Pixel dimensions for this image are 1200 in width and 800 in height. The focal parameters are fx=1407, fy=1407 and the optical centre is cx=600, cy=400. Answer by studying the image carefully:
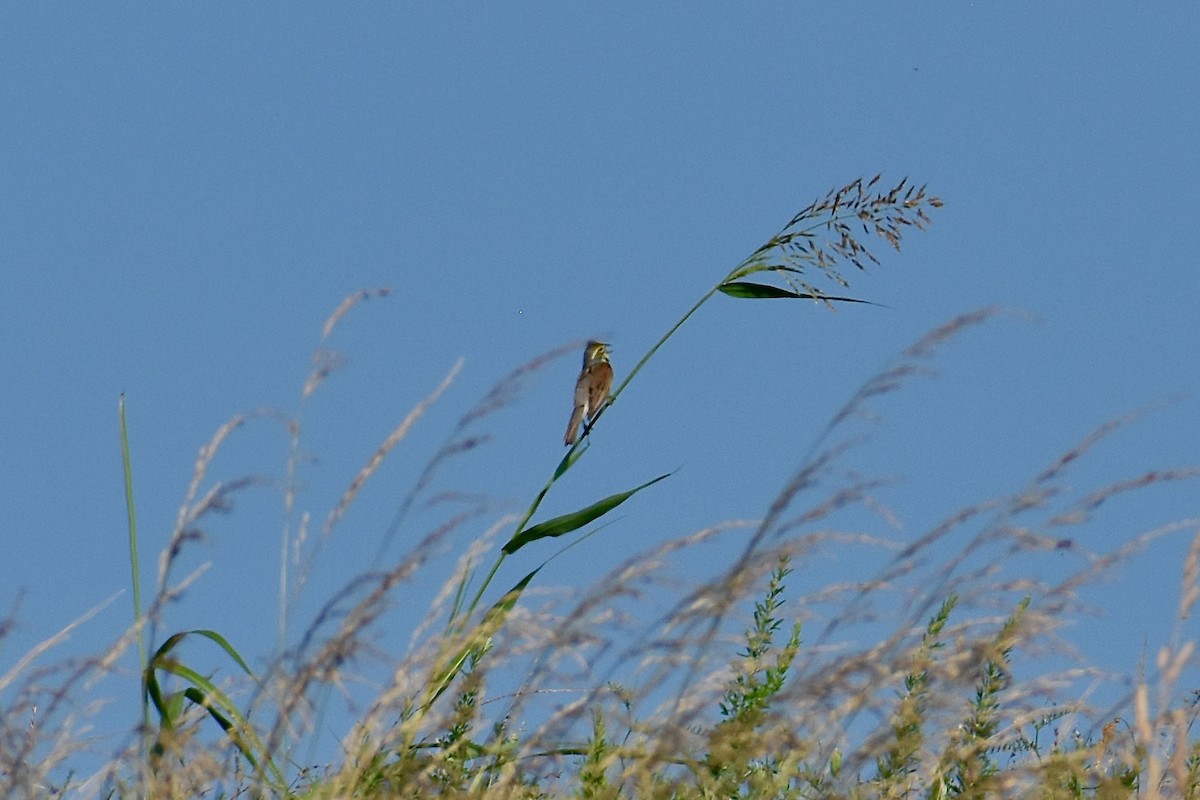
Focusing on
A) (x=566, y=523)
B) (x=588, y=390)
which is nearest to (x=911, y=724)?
(x=566, y=523)

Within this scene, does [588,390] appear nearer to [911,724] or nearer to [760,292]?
[760,292]

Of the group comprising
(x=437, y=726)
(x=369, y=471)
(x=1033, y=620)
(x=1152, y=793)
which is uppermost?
(x=369, y=471)

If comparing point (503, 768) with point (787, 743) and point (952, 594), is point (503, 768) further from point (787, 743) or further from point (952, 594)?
point (952, 594)

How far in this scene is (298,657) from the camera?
2998 millimetres

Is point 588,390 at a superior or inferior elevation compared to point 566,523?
superior

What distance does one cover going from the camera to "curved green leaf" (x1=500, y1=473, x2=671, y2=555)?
389 centimetres

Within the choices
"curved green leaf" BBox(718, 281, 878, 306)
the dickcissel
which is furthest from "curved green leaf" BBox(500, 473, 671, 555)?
the dickcissel

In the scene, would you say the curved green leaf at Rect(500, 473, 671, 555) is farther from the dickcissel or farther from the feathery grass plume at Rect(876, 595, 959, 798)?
the dickcissel

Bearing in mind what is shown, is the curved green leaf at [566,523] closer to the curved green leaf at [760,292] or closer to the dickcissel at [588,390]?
the curved green leaf at [760,292]

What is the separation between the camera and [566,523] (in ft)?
12.8

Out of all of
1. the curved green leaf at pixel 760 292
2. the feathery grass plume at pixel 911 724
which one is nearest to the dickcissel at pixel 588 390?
the curved green leaf at pixel 760 292

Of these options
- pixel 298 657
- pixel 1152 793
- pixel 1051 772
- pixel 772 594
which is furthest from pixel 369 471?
pixel 1152 793

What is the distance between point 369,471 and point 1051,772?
5.64 feet

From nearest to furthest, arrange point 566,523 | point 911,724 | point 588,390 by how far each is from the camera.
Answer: point 911,724, point 566,523, point 588,390
